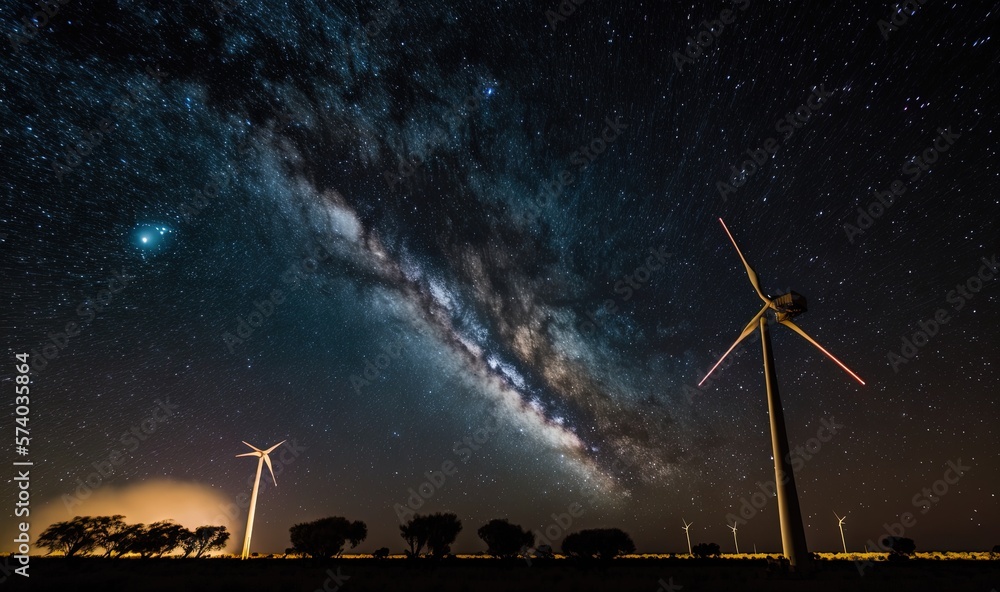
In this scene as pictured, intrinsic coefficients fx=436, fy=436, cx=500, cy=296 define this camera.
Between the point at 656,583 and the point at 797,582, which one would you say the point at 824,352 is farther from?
the point at 656,583

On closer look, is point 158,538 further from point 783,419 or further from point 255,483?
point 783,419

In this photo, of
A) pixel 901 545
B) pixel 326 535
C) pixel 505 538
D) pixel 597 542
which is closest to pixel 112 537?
pixel 326 535

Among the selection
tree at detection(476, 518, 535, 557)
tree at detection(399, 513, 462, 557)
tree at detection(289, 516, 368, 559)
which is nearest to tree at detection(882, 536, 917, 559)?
tree at detection(476, 518, 535, 557)

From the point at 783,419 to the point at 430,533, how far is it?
50.0m

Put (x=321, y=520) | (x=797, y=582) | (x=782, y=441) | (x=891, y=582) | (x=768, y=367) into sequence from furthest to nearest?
(x=321, y=520) < (x=768, y=367) < (x=782, y=441) < (x=891, y=582) < (x=797, y=582)

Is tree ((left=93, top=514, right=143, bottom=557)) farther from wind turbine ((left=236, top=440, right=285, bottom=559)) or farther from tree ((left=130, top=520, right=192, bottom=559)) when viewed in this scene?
wind turbine ((left=236, top=440, right=285, bottom=559))

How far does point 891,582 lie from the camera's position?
101ft

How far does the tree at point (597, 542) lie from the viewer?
6238cm

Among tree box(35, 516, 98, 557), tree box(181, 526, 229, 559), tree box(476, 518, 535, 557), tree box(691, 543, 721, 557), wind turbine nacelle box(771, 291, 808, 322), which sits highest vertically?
wind turbine nacelle box(771, 291, 808, 322)

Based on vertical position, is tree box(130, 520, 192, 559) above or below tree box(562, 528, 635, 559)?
below

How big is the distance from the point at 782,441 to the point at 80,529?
99550 millimetres

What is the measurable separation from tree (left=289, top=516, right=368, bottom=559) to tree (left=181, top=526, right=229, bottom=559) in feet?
86.1

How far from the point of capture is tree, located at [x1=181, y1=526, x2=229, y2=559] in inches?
3340

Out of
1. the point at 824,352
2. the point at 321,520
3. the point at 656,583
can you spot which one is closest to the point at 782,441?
the point at 824,352
